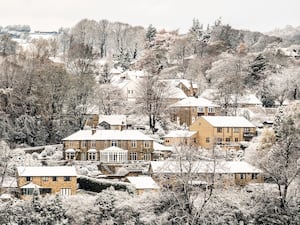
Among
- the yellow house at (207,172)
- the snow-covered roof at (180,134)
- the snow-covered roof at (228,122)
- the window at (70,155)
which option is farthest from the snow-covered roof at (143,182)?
the snow-covered roof at (228,122)

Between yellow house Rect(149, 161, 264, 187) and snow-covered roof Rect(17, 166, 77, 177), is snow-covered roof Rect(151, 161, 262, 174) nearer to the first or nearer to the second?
yellow house Rect(149, 161, 264, 187)

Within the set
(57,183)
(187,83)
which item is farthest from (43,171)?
(187,83)

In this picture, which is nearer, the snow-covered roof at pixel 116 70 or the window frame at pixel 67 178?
the window frame at pixel 67 178

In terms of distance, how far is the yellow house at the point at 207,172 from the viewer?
3581 centimetres

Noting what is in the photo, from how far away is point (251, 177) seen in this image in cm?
3850

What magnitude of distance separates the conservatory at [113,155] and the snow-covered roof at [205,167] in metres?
4.19

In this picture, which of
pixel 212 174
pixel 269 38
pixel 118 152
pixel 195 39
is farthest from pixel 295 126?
pixel 269 38

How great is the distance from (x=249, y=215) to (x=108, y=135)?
12191 mm

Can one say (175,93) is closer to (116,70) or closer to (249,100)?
(249,100)

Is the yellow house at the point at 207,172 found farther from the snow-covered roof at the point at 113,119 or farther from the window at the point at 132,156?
the snow-covered roof at the point at 113,119

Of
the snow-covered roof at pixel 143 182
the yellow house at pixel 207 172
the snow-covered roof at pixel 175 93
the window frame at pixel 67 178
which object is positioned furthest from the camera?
the snow-covered roof at pixel 175 93

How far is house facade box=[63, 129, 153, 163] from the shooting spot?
4319 centimetres

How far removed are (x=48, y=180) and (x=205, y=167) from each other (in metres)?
8.47

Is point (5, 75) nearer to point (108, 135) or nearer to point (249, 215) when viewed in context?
point (108, 135)
